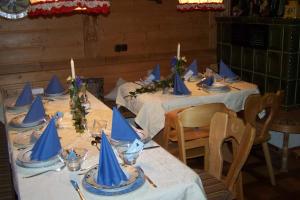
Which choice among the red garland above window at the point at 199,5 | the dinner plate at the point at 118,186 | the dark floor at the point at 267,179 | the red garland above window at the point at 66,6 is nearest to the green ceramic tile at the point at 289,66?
the dark floor at the point at 267,179

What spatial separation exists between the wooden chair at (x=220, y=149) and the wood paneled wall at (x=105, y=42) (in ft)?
8.68

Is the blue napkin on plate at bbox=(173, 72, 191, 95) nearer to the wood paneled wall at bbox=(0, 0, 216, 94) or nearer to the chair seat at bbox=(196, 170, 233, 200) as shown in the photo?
the chair seat at bbox=(196, 170, 233, 200)

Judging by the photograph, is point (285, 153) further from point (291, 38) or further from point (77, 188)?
point (77, 188)

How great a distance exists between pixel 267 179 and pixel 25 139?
2.23 m

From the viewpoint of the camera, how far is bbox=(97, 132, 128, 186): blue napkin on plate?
155 cm

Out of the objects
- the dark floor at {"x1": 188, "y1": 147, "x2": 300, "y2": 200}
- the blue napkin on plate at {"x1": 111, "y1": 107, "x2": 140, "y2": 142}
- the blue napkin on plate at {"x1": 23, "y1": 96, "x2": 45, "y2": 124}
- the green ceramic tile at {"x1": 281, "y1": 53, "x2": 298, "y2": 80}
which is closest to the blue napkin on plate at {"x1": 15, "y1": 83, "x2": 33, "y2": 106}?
the blue napkin on plate at {"x1": 23, "y1": 96, "x2": 45, "y2": 124}

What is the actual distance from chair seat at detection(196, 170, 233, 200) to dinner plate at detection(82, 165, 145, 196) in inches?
24.0

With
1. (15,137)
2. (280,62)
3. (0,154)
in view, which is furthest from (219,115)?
(280,62)

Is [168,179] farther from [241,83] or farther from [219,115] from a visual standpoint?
[241,83]

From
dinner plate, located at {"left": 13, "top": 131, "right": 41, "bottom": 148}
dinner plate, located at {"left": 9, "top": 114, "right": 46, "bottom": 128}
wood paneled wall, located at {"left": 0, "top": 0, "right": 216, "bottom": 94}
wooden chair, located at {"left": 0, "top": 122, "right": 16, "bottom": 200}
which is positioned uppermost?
wood paneled wall, located at {"left": 0, "top": 0, "right": 216, "bottom": 94}

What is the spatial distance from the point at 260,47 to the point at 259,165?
147 centimetres

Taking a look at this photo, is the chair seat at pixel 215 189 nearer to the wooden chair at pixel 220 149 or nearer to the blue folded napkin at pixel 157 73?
the wooden chair at pixel 220 149

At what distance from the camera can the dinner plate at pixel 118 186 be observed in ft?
4.95

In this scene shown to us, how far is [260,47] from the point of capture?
425 centimetres
